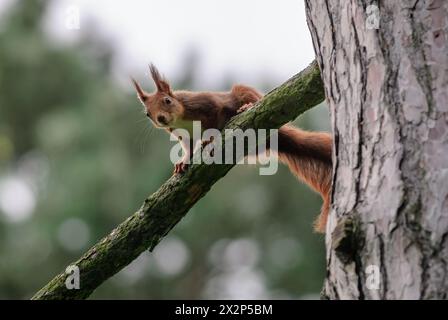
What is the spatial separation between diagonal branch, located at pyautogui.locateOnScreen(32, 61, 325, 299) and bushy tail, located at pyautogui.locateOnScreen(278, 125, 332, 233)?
21.5 inches

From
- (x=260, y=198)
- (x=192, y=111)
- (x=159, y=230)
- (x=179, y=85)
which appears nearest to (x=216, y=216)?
→ (x=260, y=198)

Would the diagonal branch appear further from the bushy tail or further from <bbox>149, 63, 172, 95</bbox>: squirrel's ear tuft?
<bbox>149, 63, 172, 95</bbox>: squirrel's ear tuft

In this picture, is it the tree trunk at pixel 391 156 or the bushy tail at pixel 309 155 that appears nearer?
the tree trunk at pixel 391 156

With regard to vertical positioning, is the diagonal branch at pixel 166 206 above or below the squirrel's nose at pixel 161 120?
below

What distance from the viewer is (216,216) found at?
12070 millimetres

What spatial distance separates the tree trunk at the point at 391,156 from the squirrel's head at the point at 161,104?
168 centimetres

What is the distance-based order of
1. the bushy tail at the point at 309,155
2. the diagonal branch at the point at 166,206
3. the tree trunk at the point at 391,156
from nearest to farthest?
the tree trunk at the point at 391,156
the diagonal branch at the point at 166,206
the bushy tail at the point at 309,155

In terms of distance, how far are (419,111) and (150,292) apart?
9717 millimetres

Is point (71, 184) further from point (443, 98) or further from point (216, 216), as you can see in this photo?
point (443, 98)

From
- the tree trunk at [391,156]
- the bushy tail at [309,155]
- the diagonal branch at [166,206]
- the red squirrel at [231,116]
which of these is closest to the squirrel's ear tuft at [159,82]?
the red squirrel at [231,116]

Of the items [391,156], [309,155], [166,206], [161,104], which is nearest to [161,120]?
[161,104]

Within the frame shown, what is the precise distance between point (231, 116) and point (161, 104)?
385 millimetres

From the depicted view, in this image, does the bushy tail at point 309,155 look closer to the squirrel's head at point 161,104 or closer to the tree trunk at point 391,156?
the squirrel's head at point 161,104

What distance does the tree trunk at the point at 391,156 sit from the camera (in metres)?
1.96
